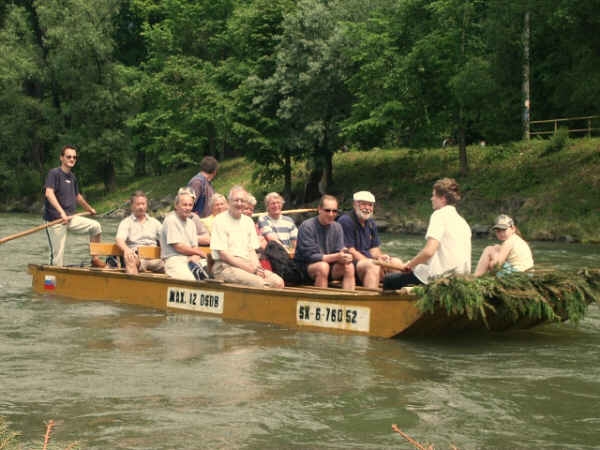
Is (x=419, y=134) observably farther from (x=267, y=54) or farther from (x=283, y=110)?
(x=267, y=54)

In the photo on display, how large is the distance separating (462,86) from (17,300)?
18530 mm

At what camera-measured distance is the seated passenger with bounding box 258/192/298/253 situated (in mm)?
11422

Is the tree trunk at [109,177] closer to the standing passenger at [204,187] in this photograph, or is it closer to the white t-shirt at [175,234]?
the standing passenger at [204,187]

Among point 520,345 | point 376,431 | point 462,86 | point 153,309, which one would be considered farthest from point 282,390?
point 462,86

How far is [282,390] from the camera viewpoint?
7.50m

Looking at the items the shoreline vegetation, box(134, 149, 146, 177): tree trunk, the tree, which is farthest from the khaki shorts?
box(134, 149, 146, 177): tree trunk

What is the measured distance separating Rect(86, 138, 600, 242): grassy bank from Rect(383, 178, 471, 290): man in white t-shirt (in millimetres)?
14972

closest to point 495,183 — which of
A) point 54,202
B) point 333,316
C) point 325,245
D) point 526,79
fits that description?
point 526,79

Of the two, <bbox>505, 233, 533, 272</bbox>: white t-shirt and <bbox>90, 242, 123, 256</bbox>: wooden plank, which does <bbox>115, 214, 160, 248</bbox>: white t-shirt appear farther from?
<bbox>505, 233, 533, 272</bbox>: white t-shirt

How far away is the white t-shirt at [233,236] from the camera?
1035cm

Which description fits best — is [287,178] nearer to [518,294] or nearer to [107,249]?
[107,249]

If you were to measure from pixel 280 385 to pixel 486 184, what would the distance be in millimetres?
22681

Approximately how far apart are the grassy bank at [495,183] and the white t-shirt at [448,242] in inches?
589

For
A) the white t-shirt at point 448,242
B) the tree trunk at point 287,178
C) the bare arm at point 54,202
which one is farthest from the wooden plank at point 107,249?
the tree trunk at point 287,178
